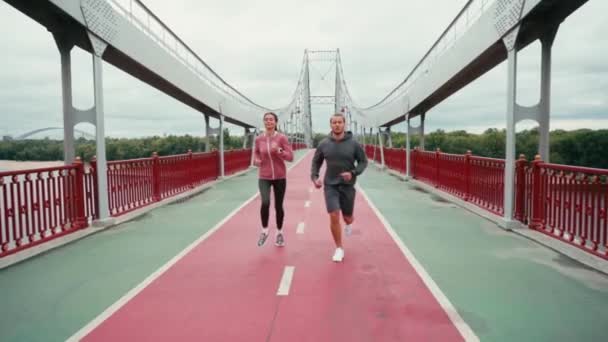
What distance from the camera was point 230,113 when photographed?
72.5ft

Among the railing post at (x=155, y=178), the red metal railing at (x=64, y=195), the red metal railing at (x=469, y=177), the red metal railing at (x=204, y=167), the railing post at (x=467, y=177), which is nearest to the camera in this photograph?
the red metal railing at (x=64, y=195)

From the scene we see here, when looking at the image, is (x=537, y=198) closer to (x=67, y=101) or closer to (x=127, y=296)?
(x=127, y=296)

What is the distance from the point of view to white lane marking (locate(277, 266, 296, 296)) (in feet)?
15.9

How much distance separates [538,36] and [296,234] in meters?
5.68

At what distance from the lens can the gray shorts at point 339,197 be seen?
6090mm

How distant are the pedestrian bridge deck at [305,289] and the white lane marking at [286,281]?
3 cm

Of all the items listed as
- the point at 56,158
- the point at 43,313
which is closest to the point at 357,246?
the point at 43,313

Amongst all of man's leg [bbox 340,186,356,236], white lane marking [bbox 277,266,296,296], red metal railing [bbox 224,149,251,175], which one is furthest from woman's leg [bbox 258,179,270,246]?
red metal railing [bbox 224,149,251,175]

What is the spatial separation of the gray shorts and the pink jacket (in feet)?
2.92

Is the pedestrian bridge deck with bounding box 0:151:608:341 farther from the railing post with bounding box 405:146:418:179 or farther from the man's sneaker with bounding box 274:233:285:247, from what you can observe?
the railing post with bounding box 405:146:418:179

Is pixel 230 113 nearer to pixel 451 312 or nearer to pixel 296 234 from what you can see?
pixel 296 234

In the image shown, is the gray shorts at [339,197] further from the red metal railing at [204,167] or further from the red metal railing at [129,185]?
the red metal railing at [204,167]

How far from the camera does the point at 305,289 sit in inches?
195

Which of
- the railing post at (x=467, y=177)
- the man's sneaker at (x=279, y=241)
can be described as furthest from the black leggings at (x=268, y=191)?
the railing post at (x=467, y=177)
